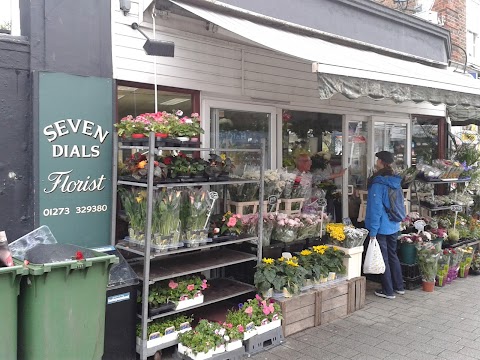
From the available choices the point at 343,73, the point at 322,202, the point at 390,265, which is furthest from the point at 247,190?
the point at 390,265

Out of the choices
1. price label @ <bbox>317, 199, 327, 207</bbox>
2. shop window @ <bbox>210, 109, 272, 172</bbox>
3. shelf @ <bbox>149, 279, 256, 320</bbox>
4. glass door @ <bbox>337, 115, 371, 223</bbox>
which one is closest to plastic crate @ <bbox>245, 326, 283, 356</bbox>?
shelf @ <bbox>149, 279, 256, 320</bbox>

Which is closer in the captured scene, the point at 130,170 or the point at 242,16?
the point at 130,170

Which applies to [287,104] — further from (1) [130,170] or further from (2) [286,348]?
(2) [286,348]

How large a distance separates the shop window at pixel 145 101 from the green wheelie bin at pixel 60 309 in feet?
6.55

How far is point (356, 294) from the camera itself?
573cm

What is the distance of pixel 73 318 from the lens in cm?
317

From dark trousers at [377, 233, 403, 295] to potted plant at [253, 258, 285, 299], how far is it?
204cm

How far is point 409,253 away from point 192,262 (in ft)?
11.8

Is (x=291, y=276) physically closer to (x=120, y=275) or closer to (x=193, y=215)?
(x=193, y=215)

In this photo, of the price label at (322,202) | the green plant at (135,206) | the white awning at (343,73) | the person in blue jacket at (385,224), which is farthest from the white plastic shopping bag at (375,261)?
the green plant at (135,206)

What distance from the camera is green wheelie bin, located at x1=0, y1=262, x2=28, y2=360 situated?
286cm

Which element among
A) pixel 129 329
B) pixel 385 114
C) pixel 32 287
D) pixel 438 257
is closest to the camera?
pixel 32 287

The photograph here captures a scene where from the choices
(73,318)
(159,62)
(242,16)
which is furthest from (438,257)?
(73,318)

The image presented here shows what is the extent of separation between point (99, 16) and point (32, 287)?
274 cm
